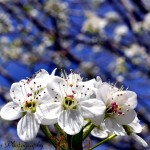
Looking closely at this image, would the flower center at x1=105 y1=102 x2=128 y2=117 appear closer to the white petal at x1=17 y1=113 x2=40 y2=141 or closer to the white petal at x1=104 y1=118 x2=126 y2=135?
the white petal at x1=104 y1=118 x2=126 y2=135

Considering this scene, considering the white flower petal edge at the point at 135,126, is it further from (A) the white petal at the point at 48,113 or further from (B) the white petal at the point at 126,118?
(A) the white petal at the point at 48,113

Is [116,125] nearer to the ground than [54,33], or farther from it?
farther from it

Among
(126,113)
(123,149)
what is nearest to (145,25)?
(123,149)

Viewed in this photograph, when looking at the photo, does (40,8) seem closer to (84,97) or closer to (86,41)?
(86,41)

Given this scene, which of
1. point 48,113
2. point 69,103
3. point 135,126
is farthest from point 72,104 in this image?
point 135,126

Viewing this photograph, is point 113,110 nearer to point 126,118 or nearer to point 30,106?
point 126,118

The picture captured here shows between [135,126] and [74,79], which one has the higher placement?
[74,79]

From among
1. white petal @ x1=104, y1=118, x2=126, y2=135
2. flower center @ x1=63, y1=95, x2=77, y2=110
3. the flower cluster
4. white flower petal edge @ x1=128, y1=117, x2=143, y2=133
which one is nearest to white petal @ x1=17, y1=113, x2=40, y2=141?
the flower cluster
